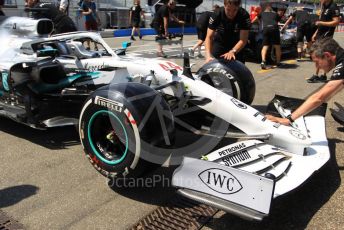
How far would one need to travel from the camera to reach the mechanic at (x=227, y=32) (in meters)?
4.98

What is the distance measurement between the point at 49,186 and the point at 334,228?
242cm

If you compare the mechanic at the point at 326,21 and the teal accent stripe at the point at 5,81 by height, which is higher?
the mechanic at the point at 326,21

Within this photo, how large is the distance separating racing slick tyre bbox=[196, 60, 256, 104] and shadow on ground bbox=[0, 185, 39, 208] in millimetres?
2485

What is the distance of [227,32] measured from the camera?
17.1 ft

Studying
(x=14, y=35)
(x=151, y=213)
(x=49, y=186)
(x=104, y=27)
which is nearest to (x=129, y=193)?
(x=151, y=213)

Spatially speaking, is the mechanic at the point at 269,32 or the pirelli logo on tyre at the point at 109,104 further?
the mechanic at the point at 269,32

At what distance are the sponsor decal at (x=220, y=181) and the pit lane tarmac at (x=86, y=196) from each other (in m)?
0.38

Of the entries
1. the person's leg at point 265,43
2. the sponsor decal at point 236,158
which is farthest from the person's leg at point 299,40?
the sponsor decal at point 236,158

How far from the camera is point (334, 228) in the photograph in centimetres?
277

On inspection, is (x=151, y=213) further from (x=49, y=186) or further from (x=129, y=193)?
(x=49, y=186)

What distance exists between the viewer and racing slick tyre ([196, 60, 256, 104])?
4613 mm

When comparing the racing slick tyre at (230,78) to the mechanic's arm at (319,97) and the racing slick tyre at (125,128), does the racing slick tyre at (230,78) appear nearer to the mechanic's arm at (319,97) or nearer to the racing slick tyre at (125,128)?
the mechanic's arm at (319,97)

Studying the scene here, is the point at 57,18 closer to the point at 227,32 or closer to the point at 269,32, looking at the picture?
the point at 227,32

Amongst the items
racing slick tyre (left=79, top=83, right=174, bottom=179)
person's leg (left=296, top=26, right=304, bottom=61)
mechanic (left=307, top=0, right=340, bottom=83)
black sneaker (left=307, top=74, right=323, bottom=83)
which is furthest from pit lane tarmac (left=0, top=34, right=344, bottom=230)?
person's leg (left=296, top=26, right=304, bottom=61)
